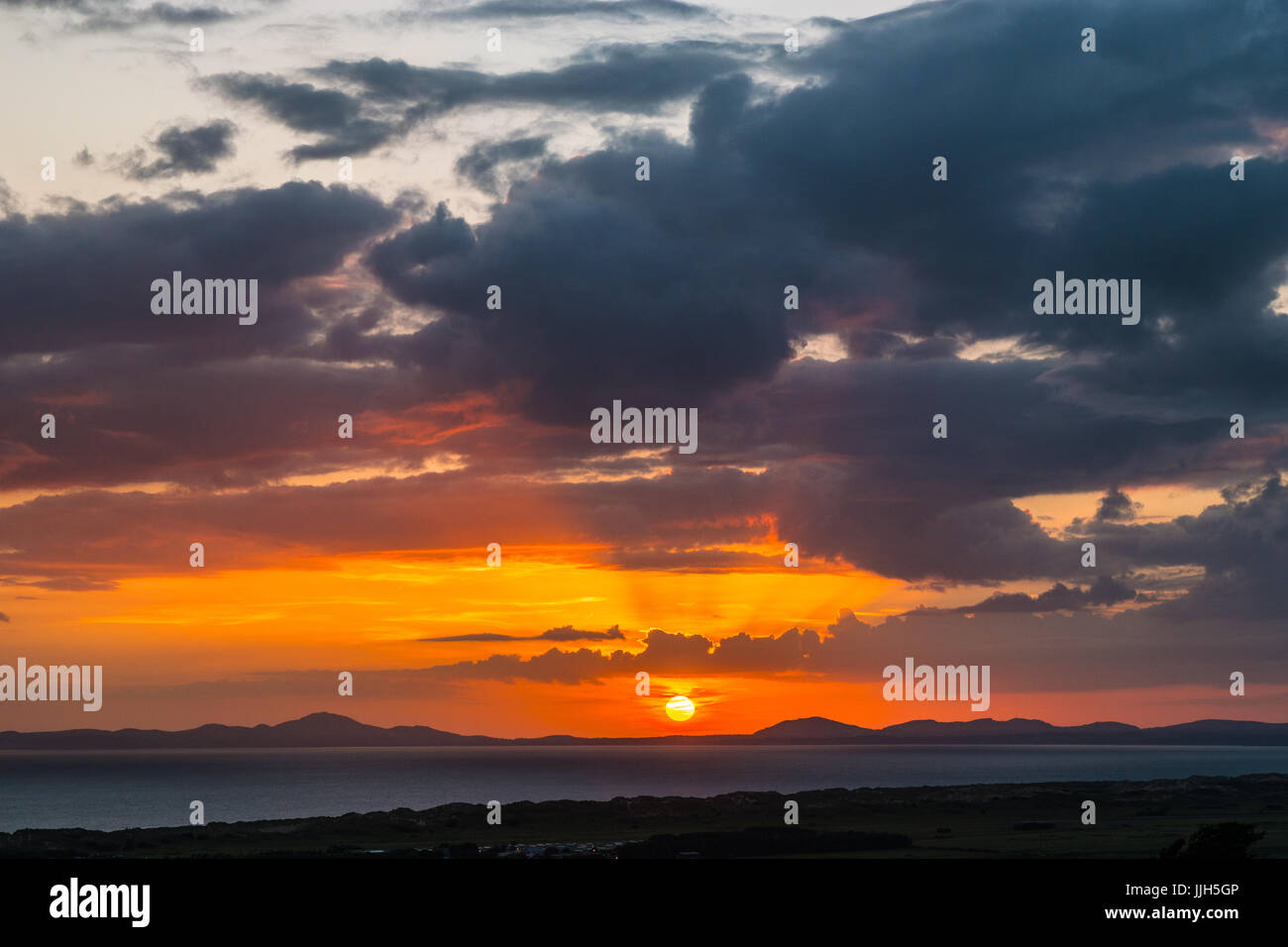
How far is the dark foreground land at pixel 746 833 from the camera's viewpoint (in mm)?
130000

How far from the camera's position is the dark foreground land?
13000cm

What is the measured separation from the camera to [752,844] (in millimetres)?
138875

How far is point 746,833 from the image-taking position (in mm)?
147750
